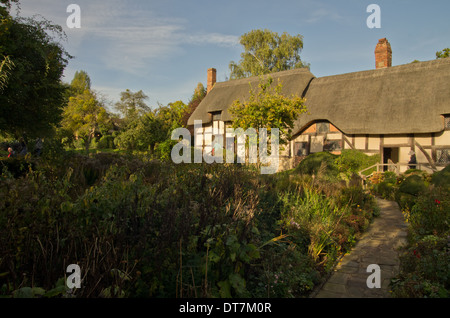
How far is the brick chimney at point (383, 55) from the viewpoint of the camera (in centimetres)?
1895

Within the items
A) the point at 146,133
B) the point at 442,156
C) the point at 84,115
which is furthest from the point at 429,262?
the point at 84,115

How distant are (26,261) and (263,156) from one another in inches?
465

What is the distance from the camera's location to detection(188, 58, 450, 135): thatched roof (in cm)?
1495

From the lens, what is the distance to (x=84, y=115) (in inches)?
1241

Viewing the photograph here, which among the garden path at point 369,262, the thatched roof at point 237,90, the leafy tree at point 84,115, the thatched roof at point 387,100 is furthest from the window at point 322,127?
the leafy tree at point 84,115

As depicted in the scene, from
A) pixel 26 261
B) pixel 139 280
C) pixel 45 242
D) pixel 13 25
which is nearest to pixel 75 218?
pixel 45 242

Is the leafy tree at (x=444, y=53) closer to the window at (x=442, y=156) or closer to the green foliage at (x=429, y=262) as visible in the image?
the window at (x=442, y=156)

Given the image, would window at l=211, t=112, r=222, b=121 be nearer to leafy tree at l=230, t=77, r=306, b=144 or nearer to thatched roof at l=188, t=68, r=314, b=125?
thatched roof at l=188, t=68, r=314, b=125

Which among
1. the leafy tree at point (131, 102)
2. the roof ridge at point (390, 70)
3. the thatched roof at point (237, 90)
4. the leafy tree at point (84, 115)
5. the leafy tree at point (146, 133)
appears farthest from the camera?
the leafy tree at point (131, 102)

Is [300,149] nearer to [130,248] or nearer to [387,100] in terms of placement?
[387,100]

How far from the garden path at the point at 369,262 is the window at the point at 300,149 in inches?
439

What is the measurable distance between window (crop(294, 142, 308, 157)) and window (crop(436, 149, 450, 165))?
6.23 meters

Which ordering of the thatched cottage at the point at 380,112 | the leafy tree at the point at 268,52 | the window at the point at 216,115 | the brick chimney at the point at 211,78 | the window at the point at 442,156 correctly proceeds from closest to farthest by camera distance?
the window at the point at 442,156
the thatched cottage at the point at 380,112
the window at the point at 216,115
the brick chimney at the point at 211,78
the leafy tree at the point at 268,52
